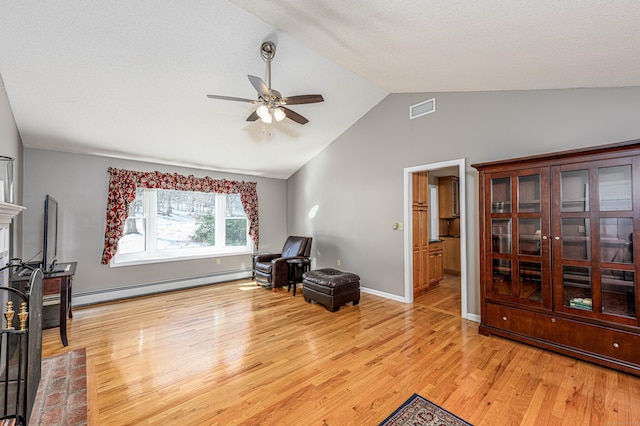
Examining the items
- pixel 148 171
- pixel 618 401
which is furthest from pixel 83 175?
pixel 618 401

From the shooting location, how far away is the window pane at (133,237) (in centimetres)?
467

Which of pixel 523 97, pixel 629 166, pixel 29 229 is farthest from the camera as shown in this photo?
pixel 29 229

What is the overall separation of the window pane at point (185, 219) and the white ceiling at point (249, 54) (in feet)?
4.16

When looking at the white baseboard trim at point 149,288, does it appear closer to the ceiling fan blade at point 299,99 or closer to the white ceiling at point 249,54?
the white ceiling at point 249,54

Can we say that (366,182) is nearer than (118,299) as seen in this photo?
No

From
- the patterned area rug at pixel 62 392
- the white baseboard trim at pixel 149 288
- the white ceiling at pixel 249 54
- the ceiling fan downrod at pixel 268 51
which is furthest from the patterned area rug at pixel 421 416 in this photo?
the white baseboard trim at pixel 149 288

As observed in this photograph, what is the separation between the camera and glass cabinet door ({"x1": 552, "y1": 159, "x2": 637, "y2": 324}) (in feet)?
7.57

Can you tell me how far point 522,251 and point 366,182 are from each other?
2565mm

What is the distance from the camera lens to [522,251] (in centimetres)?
285

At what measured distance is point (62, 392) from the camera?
2133mm

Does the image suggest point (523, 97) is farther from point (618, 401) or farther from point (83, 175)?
point (83, 175)

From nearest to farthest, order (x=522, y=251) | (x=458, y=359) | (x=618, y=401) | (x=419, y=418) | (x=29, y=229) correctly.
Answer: (x=419, y=418) < (x=618, y=401) < (x=458, y=359) < (x=522, y=251) < (x=29, y=229)

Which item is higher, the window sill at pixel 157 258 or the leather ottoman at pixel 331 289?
the window sill at pixel 157 258

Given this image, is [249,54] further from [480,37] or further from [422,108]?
[422,108]
